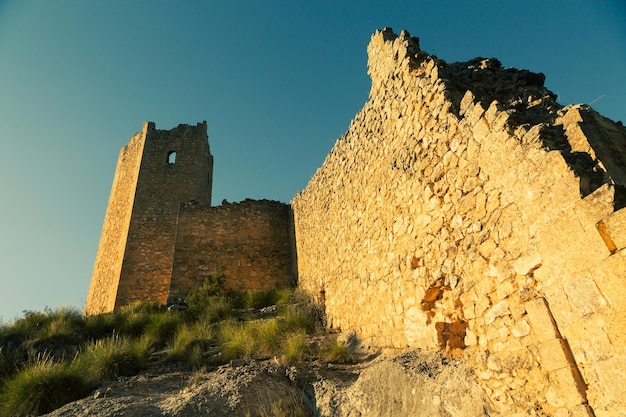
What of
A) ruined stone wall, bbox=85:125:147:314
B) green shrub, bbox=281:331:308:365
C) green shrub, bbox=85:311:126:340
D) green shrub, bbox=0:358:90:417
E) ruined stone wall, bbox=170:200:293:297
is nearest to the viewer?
green shrub, bbox=0:358:90:417

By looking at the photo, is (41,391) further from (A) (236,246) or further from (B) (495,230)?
(A) (236,246)

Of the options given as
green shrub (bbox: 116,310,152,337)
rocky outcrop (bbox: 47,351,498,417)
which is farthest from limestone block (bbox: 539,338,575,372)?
green shrub (bbox: 116,310,152,337)

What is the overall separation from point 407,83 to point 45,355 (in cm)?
731

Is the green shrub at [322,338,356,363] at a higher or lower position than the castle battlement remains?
lower

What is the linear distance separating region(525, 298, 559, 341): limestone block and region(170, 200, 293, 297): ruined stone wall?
33.8ft

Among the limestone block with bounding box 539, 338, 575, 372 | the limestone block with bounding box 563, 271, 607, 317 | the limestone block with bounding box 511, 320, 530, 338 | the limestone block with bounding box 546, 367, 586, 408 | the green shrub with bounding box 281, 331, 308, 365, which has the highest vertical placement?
the green shrub with bounding box 281, 331, 308, 365

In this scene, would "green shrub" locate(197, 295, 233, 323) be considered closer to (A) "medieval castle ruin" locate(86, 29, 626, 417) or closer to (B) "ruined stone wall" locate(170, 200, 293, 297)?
A: (B) "ruined stone wall" locate(170, 200, 293, 297)

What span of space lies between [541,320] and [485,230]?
0.96 metres

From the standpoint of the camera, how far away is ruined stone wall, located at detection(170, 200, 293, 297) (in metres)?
13.0

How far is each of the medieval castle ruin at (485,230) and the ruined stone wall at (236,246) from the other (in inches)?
180

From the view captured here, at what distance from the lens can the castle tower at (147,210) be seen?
14969 millimetres

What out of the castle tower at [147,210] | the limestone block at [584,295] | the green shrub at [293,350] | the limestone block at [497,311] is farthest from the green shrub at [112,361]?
the castle tower at [147,210]

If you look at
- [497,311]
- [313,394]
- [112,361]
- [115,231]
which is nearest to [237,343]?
[112,361]

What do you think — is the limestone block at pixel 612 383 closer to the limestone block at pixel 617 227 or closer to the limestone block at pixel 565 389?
the limestone block at pixel 565 389
